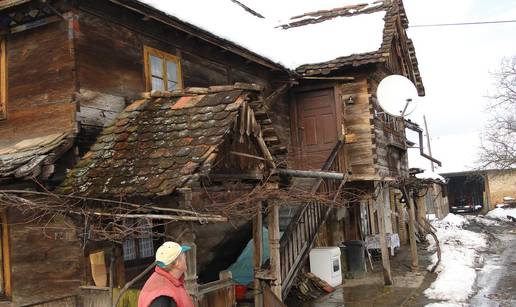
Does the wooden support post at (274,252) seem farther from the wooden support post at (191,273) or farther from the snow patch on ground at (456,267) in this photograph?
the snow patch on ground at (456,267)

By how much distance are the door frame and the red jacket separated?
981cm

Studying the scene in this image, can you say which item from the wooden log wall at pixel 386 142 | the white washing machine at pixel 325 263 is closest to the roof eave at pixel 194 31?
the wooden log wall at pixel 386 142

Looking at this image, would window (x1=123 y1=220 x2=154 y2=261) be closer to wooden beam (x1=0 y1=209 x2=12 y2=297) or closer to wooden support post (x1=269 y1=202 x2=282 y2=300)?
wooden beam (x1=0 y1=209 x2=12 y2=297)

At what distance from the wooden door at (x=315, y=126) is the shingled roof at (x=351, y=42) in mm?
848

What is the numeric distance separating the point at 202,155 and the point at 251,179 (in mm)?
1844

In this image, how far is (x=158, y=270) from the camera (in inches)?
160

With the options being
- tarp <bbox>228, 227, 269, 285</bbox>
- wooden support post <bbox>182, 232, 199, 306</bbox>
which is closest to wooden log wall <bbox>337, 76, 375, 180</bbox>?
tarp <bbox>228, 227, 269, 285</bbox>

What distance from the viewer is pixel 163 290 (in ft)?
12.8

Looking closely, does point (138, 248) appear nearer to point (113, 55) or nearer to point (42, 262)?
point (42, 262)

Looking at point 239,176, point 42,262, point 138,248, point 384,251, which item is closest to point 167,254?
point 239,176

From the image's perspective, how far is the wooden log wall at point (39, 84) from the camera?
7625mm

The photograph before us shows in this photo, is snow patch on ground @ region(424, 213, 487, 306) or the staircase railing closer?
the staircase railing

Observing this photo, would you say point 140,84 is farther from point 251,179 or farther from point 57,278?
point 57,278

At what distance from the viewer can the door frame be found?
13648 millimetres
